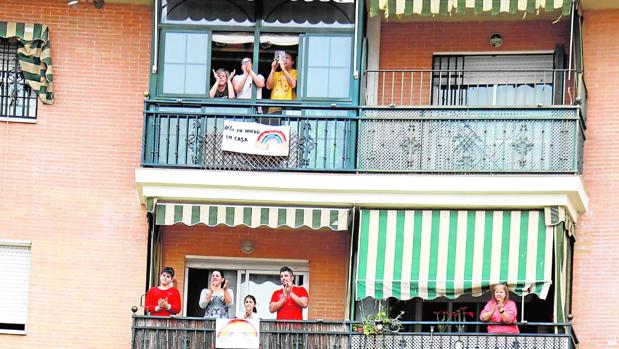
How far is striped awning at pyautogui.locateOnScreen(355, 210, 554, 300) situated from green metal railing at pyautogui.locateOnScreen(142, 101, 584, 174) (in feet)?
2.21

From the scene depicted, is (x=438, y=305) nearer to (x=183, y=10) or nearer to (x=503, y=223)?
(x=503, y=223)

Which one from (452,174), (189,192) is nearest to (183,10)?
(189,192)

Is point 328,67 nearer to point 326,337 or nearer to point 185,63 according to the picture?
point 185,63

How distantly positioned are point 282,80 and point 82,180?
3.33 meters

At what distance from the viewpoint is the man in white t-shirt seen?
26.5 metres

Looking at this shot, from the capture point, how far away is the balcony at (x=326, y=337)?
82.3 feet

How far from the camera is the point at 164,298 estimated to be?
25.8 meters

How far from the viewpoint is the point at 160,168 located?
2617 centimetres

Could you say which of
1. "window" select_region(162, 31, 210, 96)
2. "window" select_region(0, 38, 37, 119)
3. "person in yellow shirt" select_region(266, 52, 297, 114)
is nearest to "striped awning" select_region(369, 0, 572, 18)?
"person in yellow shirt" select_region(266, 52, 297, 114)

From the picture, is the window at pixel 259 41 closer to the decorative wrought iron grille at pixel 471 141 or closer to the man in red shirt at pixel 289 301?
the decorative wrought iron grille at pixel 471 141

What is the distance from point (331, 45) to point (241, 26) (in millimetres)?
1350

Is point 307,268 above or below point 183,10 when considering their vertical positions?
below

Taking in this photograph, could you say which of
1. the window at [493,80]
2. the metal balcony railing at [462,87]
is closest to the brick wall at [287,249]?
the metal balcony railing at [462,87]

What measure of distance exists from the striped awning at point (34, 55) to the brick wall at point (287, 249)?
9.11 ft
